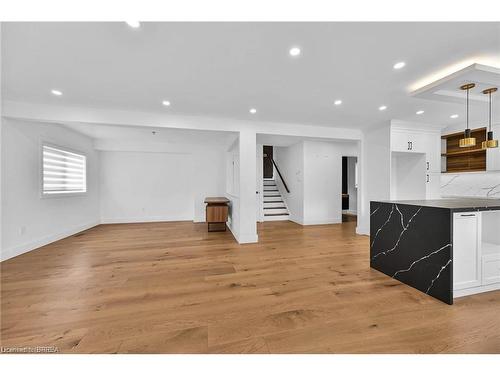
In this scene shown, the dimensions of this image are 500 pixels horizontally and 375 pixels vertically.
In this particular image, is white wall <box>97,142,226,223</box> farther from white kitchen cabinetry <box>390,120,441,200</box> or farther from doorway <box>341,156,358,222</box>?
doorway <box>341,156,358,222</box>

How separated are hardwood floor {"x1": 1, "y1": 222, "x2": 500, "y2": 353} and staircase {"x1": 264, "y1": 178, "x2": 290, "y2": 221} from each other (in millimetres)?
3431

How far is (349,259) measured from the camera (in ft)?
10.4

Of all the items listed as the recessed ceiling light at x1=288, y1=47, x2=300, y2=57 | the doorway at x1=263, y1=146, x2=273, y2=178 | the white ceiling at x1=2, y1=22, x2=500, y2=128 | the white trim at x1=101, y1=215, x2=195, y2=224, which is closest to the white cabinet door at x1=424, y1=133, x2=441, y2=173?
the white ceiling at x1=2, y1=22, x2=500, y2=128

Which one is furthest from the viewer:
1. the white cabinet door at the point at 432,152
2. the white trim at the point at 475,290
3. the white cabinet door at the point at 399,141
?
the white cabinet door at the point at 432,152

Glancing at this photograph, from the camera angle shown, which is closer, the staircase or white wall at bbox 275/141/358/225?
white wall at bbox 275/141/358/225

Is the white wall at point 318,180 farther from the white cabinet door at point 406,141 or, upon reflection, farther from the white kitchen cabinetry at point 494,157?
Answer: the white kitchen cabinetry at point 494,157

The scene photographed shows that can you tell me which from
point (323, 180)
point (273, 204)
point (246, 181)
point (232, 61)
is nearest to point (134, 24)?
point (232, 61)

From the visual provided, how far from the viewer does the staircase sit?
6.84 m

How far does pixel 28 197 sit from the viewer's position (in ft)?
11.7

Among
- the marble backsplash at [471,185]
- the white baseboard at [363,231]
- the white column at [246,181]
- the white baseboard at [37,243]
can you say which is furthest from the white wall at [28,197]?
the marble backsplash at [471,185]

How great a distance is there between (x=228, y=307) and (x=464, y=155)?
21.0 feet

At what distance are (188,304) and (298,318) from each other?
1072 mm

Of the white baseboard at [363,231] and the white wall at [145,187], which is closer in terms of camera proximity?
the white baseboard at [363,231]

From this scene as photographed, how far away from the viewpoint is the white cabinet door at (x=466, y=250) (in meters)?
2.00
